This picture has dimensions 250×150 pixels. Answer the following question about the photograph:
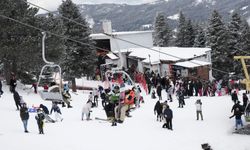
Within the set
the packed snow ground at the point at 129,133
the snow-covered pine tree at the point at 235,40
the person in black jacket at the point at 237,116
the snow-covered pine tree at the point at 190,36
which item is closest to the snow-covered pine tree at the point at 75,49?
→ the packed snow ground at the point at 129,133

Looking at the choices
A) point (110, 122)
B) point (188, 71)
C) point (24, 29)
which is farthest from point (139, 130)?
point (188, 71)

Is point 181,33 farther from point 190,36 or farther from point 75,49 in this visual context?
point 75,49

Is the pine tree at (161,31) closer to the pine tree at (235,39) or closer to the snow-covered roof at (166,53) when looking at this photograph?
the pine tree at (235,39)

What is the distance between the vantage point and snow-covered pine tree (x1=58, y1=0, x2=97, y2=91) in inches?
1636

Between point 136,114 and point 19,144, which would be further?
point 136,114

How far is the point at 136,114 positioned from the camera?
26281mm

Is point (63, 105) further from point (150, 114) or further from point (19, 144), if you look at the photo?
point (19, 144)

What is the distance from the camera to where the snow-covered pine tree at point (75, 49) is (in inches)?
1636

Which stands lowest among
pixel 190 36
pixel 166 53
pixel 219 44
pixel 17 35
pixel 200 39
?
pixel 166 53

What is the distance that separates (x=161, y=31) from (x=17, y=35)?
44376 mm

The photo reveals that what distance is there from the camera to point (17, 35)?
109 feet

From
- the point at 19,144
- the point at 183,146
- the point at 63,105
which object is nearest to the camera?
the point at 19,144

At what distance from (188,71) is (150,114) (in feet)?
62.6

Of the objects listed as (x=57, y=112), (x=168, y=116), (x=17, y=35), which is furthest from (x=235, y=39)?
(x=57, y=112)
